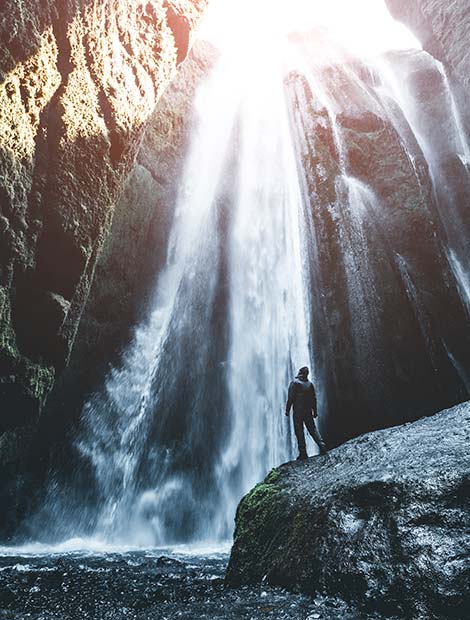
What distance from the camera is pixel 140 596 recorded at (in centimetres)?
379

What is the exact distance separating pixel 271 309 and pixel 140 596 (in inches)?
474

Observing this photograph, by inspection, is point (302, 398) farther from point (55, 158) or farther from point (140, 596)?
point (55, 158)

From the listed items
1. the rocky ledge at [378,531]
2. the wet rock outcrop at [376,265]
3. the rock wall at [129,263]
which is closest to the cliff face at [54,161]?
the rock wall at [129,263]

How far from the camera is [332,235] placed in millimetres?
16266

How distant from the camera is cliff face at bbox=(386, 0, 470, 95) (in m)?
20.4

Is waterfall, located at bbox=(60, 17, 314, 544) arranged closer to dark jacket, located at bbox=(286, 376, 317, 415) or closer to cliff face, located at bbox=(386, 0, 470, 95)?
dark jacket, located at bbox=(286, 376, 317, 415)

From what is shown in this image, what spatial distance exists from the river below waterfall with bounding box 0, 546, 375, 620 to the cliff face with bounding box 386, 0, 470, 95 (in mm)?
25646

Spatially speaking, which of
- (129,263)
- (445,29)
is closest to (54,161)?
(129,263)

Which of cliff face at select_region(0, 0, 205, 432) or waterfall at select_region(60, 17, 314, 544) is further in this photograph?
waterfall at select_region(60, 17, 314, 544)

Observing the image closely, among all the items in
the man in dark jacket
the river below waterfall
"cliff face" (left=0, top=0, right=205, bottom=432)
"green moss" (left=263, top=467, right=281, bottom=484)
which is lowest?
the river below waterfall

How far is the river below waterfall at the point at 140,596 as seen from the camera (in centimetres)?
292

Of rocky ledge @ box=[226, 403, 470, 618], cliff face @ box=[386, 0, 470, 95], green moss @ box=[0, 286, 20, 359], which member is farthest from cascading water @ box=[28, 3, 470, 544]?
rocky ledge @ box=[226, 403, 470, 618]

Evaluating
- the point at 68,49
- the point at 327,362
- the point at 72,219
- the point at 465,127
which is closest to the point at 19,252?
the point at 72,219

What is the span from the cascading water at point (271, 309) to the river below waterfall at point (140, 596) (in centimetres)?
506
